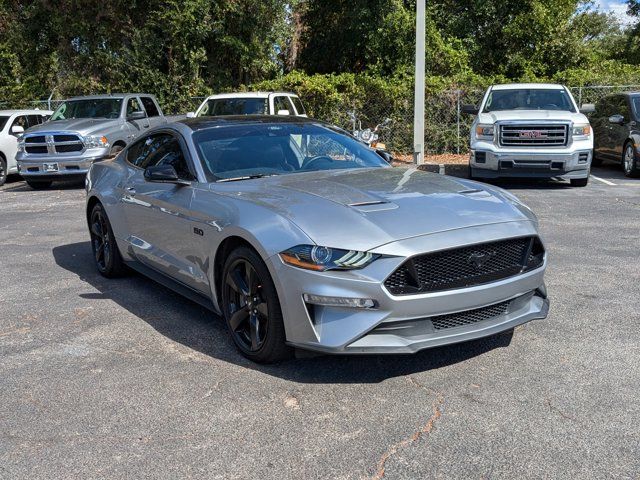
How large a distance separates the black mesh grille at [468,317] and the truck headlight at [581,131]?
893 cm

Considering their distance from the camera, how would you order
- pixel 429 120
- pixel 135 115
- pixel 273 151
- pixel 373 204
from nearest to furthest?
pixel 373 204 → pixel 273 151 → pixel 135 115 → pixel 429 120

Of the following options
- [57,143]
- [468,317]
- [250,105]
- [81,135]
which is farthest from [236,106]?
[468,317]

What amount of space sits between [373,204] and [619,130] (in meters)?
11.9

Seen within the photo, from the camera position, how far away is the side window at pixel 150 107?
636 inches

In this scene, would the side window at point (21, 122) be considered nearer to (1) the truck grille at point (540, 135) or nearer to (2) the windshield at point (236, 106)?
(2) the windshield at point (236, 106)

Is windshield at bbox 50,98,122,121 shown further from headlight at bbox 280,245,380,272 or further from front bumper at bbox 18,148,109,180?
headlight at bbox 280,245,380,272

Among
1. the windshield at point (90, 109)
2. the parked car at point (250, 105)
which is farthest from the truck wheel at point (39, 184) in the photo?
the parked car at point (250, 105)

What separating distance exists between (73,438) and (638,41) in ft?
113

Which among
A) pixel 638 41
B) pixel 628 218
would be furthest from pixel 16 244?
pixel 638 41

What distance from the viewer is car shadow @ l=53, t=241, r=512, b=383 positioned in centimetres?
411

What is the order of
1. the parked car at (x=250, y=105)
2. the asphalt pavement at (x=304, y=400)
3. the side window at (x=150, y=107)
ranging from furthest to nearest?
the side window at (x=150, y=107)
the parked car at (x=250, y=105)
the asphalt pavement at (x=304, y=400)

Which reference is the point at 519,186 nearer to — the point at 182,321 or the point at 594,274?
the point at 594,274

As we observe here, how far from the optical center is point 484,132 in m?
12.4

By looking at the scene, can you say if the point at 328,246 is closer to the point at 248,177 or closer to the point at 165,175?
the point at 248,177
